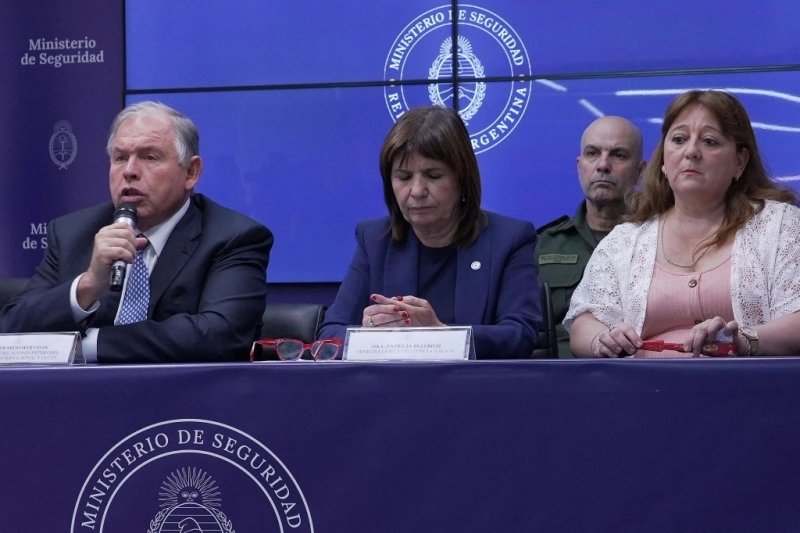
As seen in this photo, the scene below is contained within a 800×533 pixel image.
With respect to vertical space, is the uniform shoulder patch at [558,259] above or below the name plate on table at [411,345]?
above

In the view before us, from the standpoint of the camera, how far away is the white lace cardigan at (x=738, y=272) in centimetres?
256

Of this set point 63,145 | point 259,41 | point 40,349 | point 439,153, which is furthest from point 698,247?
point 63,145

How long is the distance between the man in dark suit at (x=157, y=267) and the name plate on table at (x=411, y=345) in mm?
719

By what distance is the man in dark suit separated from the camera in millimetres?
2562

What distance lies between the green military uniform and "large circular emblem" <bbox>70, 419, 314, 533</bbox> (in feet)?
5.89

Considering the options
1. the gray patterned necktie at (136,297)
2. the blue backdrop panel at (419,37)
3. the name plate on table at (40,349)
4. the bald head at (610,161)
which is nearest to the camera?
the name plate on table at (40,349)

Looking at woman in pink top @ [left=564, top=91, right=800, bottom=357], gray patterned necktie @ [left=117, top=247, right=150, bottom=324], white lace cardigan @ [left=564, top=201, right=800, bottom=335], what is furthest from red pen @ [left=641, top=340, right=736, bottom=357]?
gray patterned necktie @ [left=117, top=247, right=150, bottom=324]

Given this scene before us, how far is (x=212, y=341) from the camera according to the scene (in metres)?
2.62

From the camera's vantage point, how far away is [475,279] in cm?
278

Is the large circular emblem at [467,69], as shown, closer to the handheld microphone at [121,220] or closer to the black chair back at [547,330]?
the black chair back at [547,330]

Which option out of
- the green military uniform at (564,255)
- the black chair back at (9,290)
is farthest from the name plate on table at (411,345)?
the black chair back at (9,290)

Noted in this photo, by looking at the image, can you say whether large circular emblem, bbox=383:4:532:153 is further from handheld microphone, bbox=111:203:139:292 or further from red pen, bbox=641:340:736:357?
red pen, bbox=641:340:736:357

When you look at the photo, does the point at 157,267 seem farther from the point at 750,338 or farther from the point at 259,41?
the point at 259,41

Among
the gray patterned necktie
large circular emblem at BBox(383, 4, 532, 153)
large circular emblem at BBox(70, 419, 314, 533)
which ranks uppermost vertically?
large circular emblem at BBox(383, 4, 532, 153)
